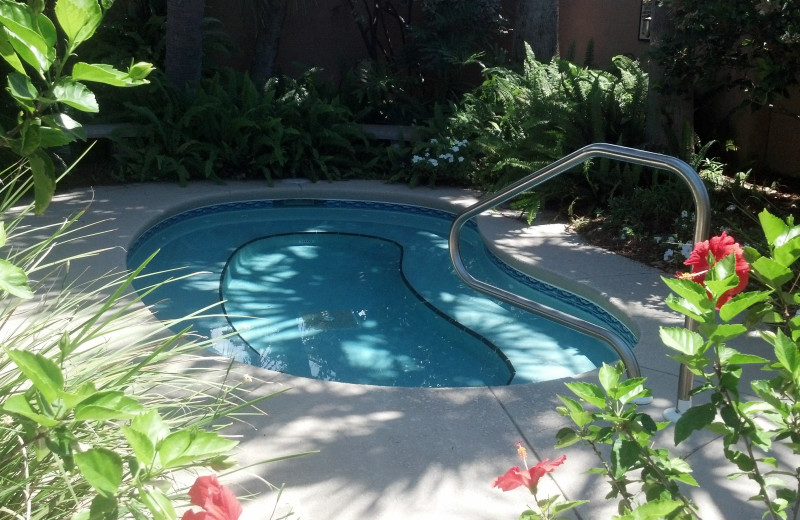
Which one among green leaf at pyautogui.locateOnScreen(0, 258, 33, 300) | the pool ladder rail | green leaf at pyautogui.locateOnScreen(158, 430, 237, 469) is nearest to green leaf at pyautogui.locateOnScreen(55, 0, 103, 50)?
green leaf at pyautogui.locateOnScreen(0, 258, 33, 300)

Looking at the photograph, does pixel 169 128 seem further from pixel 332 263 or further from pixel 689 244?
pixel 689 244

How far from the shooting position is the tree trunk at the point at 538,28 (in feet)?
32.0

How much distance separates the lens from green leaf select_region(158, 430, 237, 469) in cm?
106

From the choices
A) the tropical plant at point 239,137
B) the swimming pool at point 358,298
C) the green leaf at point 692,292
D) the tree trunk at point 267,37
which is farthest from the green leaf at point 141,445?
the tree trunk at point 267,37

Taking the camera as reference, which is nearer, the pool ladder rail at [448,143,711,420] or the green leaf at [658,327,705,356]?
the green leaf at [658,327,705,356]

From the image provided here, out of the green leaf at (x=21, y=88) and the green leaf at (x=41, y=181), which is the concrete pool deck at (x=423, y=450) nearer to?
the green leaf at (x=41, y=181)

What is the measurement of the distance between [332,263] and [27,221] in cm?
244

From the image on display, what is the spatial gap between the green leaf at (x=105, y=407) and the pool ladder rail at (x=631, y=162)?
6.97 ft

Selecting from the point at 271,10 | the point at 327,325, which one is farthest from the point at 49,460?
the point at 271,10

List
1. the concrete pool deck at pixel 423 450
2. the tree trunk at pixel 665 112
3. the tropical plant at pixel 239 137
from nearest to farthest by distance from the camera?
the concrete pool deck at pixel 423 450
the tree trunk at pixel 665 112
the tropical plant at pixel 239 137

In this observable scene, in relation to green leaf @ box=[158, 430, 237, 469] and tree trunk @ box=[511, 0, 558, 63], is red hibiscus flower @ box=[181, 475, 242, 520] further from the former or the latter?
tree trunk @ box=[511, 0, 558, 63]

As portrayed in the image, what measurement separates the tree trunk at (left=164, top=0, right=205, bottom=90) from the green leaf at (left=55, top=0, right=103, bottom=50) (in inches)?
301

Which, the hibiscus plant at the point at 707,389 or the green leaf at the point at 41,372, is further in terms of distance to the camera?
the hibiscus plant at the point at 707,389

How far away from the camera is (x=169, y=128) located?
8.17 m
